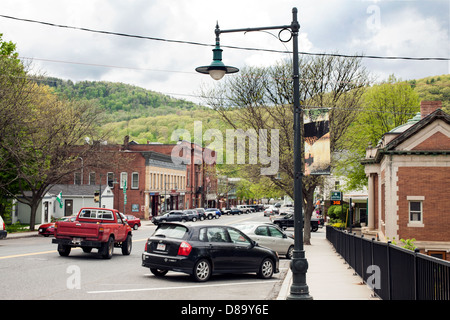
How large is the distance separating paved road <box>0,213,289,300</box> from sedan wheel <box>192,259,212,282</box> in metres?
0.21

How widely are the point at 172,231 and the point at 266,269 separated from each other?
3281 mm

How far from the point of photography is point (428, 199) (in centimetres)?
2720

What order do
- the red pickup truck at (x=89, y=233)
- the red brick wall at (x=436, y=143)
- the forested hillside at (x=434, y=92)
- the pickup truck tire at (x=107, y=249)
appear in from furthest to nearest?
the forested hillside at (x=434, y=92) → the red brick wall at (x=436, y=143) → the pickup truck tire at (x=107, y=249) → the red pickup truck at (x=89, y=233)

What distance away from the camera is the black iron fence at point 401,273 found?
23.3ft

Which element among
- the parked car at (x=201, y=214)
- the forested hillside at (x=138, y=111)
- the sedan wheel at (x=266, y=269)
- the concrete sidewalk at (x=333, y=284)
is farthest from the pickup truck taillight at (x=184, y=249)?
the forested hillside at (x=138, y=111)

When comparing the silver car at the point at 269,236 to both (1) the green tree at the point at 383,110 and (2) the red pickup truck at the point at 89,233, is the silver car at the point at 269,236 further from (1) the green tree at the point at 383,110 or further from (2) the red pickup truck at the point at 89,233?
(1) the green tree at the point at 383,110

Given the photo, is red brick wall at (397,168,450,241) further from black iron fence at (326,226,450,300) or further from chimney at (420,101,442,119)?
black iron fence at (326,226,450,300)

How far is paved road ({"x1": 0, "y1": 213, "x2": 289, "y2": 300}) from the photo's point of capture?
11.6 m

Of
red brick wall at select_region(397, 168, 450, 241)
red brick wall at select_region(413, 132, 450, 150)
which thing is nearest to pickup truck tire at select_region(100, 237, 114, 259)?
red brick wall at select_region(397, 168, 450, 241)

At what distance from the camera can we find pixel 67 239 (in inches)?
758

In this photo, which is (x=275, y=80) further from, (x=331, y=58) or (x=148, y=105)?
(x=148, y=105)

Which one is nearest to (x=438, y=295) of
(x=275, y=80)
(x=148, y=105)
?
(x=275, y=80)

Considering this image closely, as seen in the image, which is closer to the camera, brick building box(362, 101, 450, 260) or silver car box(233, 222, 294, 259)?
silver car box(233, 222, 294, 259)

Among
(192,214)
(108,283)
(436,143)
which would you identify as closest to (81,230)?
(108,283)
